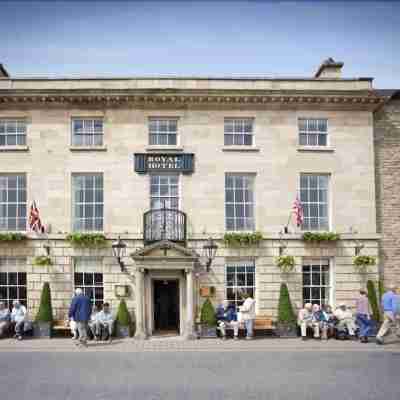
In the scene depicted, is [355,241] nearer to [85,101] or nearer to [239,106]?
[239,106]

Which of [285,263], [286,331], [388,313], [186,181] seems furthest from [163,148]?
[388,313]

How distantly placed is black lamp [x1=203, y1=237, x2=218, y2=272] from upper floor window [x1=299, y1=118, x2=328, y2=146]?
215 inches

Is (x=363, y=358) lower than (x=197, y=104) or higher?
lower

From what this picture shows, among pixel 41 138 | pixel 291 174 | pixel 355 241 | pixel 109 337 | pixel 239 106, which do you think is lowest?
pixel 109 337

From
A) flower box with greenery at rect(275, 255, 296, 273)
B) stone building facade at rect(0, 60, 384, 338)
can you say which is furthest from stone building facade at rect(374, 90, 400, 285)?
flower box with greenery at rect(275, 255, 296, 273)

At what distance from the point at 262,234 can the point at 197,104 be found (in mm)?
5680

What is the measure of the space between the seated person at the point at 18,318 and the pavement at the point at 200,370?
0.54m

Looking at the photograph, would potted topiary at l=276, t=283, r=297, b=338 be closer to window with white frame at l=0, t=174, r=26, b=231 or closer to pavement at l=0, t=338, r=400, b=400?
pavement at l=0, t=338, r=400, b=400

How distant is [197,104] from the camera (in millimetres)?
A: 18875

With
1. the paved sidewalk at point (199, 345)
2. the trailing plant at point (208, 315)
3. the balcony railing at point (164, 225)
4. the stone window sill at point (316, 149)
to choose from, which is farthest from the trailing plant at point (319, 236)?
the balcony railing at point (164, 225)

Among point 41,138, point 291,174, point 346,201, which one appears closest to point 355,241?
point 346,201

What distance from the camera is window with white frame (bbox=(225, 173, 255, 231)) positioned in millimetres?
18734

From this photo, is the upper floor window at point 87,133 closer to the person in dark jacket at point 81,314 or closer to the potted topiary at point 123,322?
the person in dark jacket at point 81,314

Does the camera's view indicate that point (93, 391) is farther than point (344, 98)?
No
